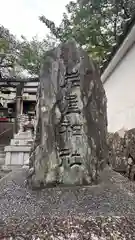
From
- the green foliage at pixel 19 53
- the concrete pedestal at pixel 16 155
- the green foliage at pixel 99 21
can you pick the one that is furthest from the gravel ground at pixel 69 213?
the green foliage at pixel 19 53

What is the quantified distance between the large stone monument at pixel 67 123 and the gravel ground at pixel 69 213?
0.16 metres

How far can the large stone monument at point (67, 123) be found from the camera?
7.25 ft

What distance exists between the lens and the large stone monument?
2.21 metres

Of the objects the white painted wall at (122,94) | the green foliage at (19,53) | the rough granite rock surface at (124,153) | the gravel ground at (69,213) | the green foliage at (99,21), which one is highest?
the green foliage at (19,53)

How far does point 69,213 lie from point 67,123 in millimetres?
923

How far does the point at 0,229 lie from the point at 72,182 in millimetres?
876

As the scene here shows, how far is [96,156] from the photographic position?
7.70 ft

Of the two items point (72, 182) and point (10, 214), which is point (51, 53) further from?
point (10, 214)

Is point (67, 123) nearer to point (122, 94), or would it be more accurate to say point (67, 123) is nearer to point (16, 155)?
point (122, 94)

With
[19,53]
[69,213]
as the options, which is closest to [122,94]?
[69,213]

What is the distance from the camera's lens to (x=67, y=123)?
2344 mm

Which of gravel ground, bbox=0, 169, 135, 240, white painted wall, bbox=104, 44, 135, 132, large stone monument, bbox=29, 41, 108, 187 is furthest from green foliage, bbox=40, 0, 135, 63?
gravel ground, bbox=0, 169, 135, 240

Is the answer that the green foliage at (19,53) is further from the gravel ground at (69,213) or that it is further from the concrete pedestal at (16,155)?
the gravel ground at (69,213)

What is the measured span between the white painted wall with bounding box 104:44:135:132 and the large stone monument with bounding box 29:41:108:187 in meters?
3.04
